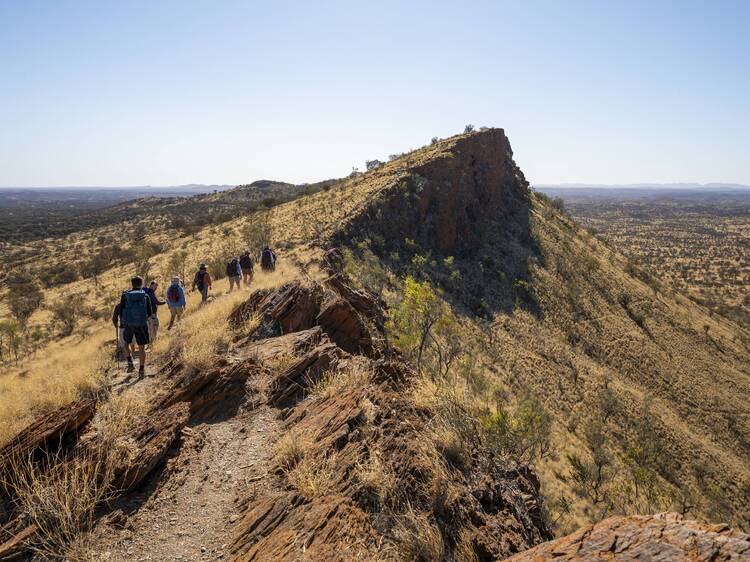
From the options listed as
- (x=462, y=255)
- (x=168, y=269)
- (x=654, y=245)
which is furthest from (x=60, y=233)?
(x=654, y=245)

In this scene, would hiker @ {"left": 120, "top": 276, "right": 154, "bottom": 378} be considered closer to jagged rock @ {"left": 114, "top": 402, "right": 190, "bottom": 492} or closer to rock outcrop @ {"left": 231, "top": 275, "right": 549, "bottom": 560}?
jagged rock @ {"left": 114, "top": 402, "right": 190, "bottom": 492}

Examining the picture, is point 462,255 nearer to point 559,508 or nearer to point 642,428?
point 642,428

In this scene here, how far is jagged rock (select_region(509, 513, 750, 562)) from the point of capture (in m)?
2.77

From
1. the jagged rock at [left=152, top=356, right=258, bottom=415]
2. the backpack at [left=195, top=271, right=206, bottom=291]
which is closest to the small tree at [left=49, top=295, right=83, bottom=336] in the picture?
the backpack at [left=195, top=271, right=206, bottom=291]

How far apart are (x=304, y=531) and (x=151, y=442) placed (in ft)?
8.43

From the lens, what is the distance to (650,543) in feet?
9.93

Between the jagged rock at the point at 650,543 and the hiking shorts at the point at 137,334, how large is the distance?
742 centimetres

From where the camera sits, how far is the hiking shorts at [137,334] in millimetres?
8177

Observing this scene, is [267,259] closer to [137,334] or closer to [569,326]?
[137,334]

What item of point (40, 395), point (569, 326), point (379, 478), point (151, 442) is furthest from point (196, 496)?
point (569, 326)

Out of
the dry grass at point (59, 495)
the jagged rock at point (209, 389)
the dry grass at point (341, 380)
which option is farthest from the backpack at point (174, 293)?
the dry grass at point (59, 495)

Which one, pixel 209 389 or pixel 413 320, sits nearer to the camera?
pixel 209 389

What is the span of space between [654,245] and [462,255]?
312 ft

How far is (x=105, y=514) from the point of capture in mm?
4410
